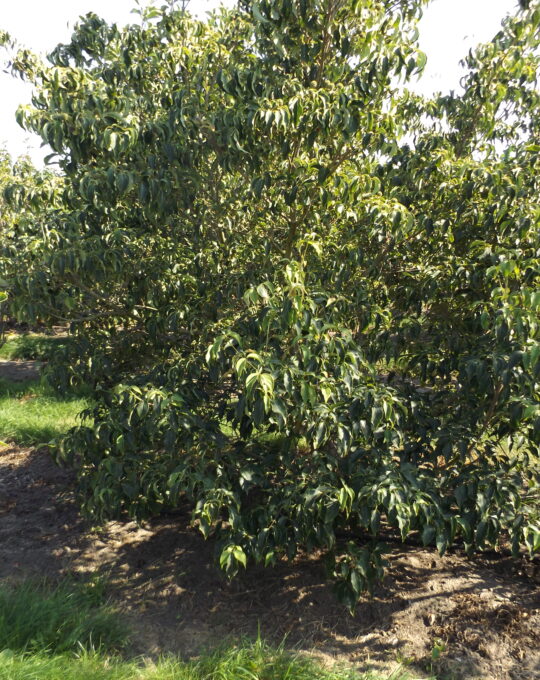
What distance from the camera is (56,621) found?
3.42m

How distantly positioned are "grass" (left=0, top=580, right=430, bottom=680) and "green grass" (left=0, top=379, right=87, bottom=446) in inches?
103

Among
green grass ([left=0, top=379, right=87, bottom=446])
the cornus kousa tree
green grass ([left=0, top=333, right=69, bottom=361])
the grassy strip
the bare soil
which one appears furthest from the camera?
green grass ([left=0, top=333, right=69, bottom=361])

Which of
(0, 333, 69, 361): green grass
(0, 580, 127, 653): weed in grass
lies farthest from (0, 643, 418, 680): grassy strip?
(0, 333, 69, 361): green grass

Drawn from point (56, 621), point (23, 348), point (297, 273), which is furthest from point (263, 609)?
point (23, 348)

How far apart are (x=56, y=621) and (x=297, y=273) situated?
2.56 metres

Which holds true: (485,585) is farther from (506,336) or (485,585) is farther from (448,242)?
(448,242)

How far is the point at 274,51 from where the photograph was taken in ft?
12.7

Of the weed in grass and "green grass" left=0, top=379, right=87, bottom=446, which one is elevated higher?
"green grass" left=0, top=379, right=87, bottom=446

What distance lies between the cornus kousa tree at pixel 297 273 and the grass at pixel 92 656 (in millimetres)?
534

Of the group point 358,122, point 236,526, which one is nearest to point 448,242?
point 358,122

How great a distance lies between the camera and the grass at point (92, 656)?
295 centimetres

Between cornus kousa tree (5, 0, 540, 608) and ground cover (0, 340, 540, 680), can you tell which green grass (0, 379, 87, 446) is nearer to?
ground cover (0, 340, 540, 680)

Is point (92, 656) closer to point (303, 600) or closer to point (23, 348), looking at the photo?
point (303, 600)

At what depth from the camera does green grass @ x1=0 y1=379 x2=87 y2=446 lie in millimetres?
6457
